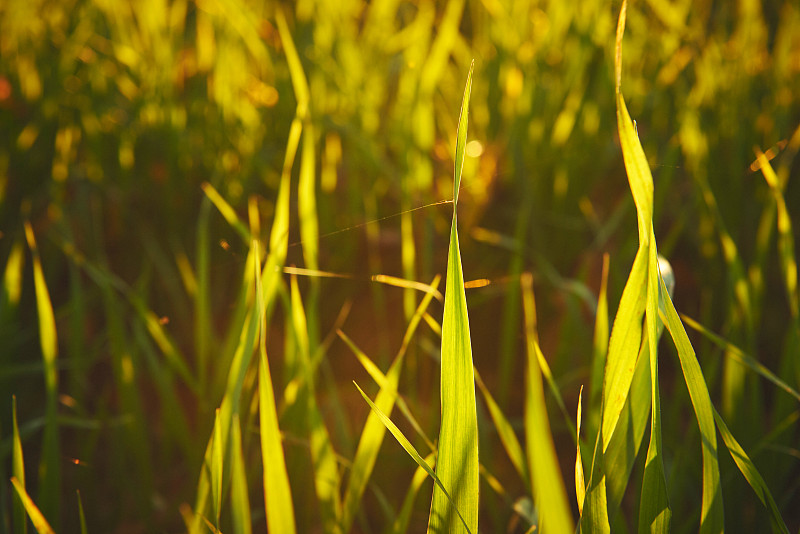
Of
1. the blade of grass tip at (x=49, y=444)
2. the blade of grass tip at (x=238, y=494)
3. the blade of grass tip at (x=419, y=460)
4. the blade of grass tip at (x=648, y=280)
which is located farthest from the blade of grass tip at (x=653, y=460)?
the blade of grass tip at (x=49, y=444)

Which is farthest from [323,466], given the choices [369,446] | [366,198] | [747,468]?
[366,198]

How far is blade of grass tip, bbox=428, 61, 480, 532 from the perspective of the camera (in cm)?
25

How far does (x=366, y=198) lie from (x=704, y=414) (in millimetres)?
480

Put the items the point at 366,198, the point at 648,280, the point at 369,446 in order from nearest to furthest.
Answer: the point at 648,280, the point at 369,446, the point at 366,198

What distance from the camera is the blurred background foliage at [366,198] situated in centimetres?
50

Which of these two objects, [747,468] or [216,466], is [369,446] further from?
[747,468]

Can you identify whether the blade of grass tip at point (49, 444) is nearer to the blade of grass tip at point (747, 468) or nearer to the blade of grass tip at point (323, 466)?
the blade of grass tip at point (323, 466)

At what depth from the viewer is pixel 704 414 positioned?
0.28 meters

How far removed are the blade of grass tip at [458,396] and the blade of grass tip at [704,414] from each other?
0.34 ft

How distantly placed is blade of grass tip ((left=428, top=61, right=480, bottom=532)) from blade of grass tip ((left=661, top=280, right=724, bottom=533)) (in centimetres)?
10

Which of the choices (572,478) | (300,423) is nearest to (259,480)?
(300,423)

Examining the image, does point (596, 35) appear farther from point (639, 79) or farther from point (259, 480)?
point (259, 480)

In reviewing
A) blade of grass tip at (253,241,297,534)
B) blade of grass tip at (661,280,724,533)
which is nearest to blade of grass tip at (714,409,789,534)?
blade of grass tip at (661,280,724,533)

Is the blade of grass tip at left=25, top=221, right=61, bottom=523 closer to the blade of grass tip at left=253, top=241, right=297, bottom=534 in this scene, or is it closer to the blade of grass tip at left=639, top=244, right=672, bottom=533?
the blade of grass tip at left=253, top=241, right=297, bottom=534
